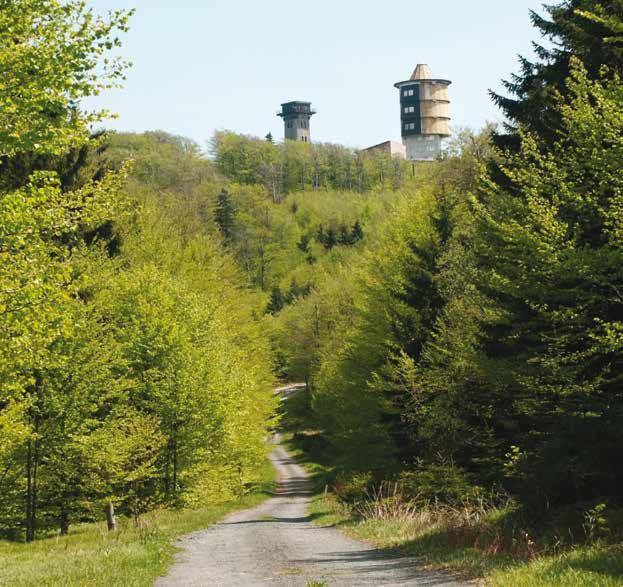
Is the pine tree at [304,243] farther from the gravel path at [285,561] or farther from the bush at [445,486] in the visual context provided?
the bush at [445,486]

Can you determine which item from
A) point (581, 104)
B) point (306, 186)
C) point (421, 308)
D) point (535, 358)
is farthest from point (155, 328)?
point (306, 186)

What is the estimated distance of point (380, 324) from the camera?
36469mm

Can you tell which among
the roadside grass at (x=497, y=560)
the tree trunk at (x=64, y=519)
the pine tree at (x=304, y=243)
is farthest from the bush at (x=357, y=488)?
the pine tree at (x=304, y=243)

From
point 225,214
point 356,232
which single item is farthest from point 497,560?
point 356,232

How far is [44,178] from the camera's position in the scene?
14312 mm

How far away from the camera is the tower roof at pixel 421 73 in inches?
7151

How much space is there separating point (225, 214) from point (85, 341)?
9209cm

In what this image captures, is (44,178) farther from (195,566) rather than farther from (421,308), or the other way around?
(421,308)

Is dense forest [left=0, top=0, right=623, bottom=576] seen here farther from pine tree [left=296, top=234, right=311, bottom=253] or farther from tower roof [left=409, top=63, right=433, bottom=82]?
tower roof [left=409, top=63, right=433, bottom=82]

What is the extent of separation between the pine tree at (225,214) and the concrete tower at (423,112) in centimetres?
6975

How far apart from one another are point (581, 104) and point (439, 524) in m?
10.2

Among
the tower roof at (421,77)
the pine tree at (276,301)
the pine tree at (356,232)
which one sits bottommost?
the pine tree at (276,301)

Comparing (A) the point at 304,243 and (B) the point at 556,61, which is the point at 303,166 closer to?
(A) the point at 304,243

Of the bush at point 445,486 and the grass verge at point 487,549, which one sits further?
the bush at point 445,486
